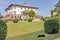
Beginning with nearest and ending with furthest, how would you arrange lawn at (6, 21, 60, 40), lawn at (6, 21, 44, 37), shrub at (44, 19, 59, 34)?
lawn at (6, 21, 60, 40) → shrub at (44, 19, 59, 34) → lawn at (6, 21, 44, 37)

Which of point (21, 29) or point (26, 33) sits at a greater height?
point (26, 33)

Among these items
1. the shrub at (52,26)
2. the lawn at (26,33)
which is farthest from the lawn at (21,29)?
the shrub at (52,26)

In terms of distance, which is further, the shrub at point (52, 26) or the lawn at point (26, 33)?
the shrub at point (52, 26)

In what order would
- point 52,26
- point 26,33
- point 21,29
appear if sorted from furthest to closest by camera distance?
point 21,29
point 26,33
point 52,26

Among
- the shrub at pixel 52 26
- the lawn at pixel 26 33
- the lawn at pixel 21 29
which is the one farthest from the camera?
the lawn at pixel 21 29

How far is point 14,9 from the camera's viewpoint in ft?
285

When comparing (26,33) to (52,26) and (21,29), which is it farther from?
(21,29)

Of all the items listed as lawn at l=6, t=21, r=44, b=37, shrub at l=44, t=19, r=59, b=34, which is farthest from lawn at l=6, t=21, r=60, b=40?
shrub at l=44, t=19, r=59, b=34

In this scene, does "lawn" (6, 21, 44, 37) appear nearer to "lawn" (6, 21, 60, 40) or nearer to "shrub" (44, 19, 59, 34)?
"lawn" (6, 21, 60, 40)

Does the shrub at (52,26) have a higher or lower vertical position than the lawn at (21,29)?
higher

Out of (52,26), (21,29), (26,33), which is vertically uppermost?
(52,26)

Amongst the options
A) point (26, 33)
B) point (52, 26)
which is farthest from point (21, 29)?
point (52, 26)

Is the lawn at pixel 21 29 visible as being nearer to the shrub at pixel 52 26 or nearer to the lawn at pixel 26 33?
the lawn at pixel 26 33

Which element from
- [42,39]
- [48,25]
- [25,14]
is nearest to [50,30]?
[48,25]
